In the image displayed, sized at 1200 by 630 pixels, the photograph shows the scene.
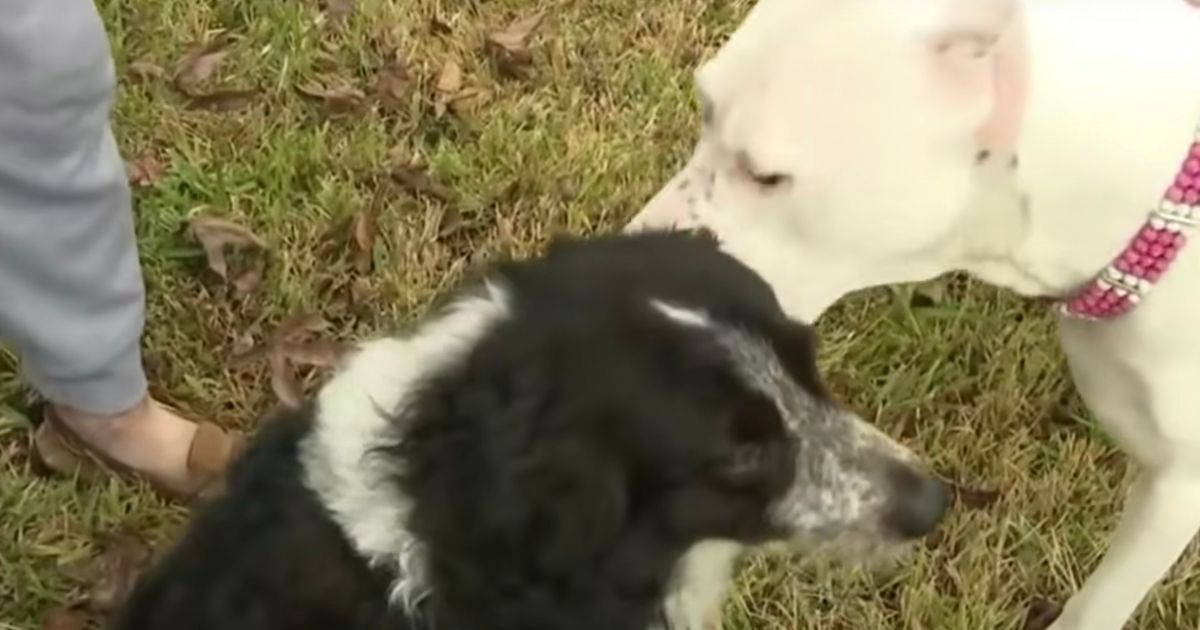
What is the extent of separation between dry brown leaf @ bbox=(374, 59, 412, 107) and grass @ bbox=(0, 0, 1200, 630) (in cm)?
2

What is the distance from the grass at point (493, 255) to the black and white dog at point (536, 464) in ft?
2.49

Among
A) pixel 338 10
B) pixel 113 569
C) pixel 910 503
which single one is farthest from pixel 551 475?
pixel 338 10

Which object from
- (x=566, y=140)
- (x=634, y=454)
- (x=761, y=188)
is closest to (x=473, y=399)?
(x=634, y=454)

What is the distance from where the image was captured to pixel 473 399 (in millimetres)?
1753

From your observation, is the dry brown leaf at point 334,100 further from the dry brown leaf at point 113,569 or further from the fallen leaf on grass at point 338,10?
the dry brown leaf at point 113,569

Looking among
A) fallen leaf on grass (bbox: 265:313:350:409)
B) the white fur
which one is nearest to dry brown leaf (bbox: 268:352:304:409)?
fallen leaf on grass (bbox: 265:313:350:409)

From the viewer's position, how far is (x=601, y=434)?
5.80 feet

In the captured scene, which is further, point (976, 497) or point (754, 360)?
point (976, 497)

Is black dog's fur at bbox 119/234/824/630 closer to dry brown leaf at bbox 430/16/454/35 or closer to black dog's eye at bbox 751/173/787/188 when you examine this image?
black dog's eye at bbox 751/173/787/188

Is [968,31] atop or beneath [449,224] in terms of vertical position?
atop

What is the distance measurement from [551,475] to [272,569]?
31cm

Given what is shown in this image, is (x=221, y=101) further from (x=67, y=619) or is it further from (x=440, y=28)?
(x=67, y=619)

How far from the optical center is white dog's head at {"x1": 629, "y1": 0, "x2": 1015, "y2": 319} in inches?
80.3

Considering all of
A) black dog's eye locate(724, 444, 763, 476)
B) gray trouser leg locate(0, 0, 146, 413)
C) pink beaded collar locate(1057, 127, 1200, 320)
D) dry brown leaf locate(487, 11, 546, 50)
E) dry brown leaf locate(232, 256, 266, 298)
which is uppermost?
pink beaded collar locate(1057, 127, 1200, 320)
